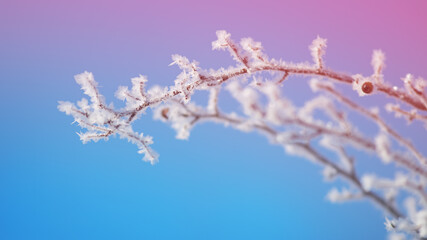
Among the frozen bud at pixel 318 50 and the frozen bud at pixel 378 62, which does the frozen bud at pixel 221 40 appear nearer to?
the frozen bud at pixel 318 50

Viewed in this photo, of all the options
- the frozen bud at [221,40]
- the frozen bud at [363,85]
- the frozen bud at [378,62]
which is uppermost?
the frozen bud at [221,40]

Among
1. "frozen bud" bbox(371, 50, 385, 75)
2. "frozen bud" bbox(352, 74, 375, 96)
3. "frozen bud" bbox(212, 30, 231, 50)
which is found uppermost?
"frozen bud" bbox(212, 30, 231, 50)

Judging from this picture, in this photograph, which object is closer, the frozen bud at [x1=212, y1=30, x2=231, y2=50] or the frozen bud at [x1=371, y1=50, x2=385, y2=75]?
the frozen bud at [x1=212, y1=30, x2=231, y2=50]

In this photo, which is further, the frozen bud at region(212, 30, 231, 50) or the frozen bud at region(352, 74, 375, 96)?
the frozen bud at region(352, 74, 375, 96)

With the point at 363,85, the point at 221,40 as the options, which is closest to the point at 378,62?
the point at 363,85

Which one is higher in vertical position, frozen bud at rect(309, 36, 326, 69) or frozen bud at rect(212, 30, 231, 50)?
frozen bud at rect(212, 30, 231, 50)

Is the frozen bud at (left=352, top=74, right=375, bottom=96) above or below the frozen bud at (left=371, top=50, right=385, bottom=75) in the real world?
below

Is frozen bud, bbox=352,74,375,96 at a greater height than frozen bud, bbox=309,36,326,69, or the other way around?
frozen bud, bbox=309,36,326,69

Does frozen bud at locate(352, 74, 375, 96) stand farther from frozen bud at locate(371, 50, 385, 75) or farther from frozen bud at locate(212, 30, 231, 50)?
frozen bud at locate(212, 30, 231, 50)

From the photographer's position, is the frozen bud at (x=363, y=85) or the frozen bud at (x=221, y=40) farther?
the frozen bud at (x=363, y=85)

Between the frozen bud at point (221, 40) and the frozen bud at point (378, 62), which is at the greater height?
the frozen bud at point (221, 40)

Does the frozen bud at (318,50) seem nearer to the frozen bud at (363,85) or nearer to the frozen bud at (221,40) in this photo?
the frozen bud at (363,85)

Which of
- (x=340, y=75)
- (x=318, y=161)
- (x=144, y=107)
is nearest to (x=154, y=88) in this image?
(x=144, y=107)
